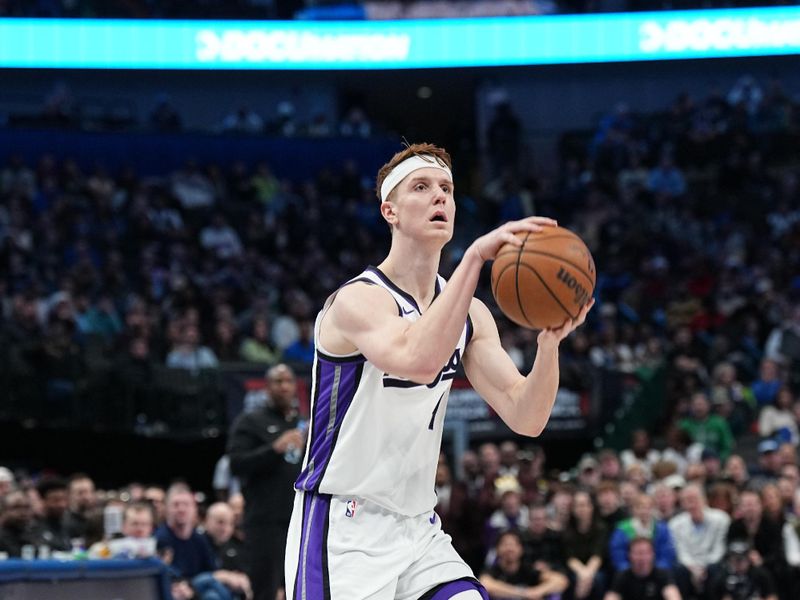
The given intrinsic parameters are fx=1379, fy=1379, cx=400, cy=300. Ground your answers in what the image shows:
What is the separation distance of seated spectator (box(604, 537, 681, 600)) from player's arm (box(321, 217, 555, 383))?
7684 millimetres

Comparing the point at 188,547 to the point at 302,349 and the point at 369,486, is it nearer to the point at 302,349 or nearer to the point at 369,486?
the point at 369,486

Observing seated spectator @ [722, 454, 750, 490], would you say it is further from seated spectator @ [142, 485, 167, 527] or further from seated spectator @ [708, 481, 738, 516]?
seated spectator @ [142, 485, 167, 527]

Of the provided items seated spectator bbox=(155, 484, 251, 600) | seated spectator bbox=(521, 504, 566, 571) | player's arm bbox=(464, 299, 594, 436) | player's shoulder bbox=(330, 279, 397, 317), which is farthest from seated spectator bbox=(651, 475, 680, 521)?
player's shoulder bbox=(330, 279, 397, 317)

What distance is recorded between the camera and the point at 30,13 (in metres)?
23.6

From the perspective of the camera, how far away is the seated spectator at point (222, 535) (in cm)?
1090

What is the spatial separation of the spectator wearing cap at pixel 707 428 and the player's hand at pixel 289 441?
27.4 feet

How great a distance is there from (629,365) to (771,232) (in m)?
6.45

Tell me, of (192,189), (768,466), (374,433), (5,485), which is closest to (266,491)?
(5,485)

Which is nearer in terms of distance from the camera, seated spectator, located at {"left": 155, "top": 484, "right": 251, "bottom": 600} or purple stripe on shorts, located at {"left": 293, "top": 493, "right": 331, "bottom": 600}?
purple stripe on shorts, located at {"left": 293, "top": 493, "right": 331, "bottom": 600}

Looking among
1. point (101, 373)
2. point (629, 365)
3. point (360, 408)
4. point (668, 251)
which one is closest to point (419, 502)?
point (360, 408)

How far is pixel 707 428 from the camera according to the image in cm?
1606

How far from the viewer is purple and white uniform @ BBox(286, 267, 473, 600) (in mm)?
4445

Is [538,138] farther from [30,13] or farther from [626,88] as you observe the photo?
[30,13]

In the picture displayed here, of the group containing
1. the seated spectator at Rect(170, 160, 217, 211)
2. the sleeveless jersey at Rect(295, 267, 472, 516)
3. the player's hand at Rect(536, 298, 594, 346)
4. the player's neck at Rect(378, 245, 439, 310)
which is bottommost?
the sleeveless jersey at Rect(295, 267, 472, 516)
